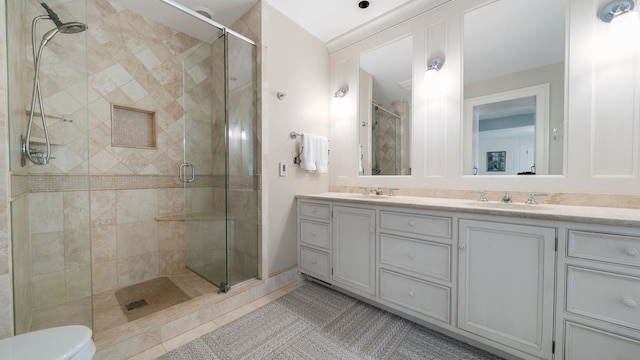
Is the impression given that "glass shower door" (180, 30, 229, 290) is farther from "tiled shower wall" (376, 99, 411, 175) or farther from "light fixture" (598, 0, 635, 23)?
"light fixture" (598, 0, 635, 23)

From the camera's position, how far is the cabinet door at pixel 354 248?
Result: 179 cm

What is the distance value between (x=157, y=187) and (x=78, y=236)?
1.13 metres

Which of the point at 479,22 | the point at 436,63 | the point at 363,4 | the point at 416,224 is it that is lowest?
the point at 416,224

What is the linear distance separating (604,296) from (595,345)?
238 mm

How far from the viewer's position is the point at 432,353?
54.8 inches

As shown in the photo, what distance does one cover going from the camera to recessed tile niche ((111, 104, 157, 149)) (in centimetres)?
223

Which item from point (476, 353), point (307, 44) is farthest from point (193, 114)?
point (476, 353)

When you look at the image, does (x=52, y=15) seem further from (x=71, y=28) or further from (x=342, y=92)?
(x=342, y=92)

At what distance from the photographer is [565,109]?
1502mm

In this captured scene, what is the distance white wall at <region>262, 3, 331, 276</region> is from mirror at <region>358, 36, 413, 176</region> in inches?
20.7

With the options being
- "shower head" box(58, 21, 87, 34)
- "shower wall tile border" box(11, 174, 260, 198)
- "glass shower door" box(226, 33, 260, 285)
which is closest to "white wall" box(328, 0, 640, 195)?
"glass shower door" box(226, 33, 260, 285)

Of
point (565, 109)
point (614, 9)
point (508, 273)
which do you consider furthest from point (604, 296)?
point (614, 9)

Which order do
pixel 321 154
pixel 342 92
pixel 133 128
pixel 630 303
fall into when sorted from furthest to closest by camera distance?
pixel 342 92 < pixel 321 154 < pixel 133 128 < pixel 630 303

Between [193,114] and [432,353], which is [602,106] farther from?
[193,114]
